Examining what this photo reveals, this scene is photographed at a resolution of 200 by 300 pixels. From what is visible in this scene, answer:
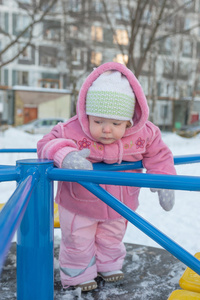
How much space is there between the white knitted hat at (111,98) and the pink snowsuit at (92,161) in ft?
0.12

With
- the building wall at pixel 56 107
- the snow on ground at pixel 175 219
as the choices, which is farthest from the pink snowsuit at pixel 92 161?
the building wall at pixel 56 107

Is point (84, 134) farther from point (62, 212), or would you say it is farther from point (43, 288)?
point (43, 288)

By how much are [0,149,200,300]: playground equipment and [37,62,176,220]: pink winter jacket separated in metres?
0.48

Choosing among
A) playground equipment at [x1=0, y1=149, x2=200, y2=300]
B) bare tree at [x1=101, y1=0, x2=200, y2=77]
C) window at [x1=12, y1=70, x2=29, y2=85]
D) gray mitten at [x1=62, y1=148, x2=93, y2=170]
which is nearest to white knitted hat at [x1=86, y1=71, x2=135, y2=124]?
gray mitten at [x1=62, y1=148, x2=93, y2=170]

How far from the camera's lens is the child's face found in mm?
1543

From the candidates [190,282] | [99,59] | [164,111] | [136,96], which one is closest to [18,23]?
[99,59]

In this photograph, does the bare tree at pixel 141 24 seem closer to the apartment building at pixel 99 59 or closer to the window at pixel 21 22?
the apartment building at pixel 99 59

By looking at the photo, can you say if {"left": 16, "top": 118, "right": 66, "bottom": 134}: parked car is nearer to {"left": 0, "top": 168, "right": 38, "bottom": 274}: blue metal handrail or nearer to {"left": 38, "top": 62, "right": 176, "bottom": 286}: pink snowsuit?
{"left": 38, "top": 62, "right": 176, "bottom": 286}: pink snowsuit

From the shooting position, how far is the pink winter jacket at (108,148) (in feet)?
5.32

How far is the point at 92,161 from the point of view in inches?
65.4

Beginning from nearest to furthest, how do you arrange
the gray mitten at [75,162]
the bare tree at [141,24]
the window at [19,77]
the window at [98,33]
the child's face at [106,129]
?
1. the gray mitten at [75,162]
2. the child's face at [106,129]
3. the bare tree at [141,24]
4. the window at [98,33]
5. the window at [19,77]

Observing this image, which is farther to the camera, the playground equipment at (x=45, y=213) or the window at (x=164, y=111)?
the window at (x=164, y=111)

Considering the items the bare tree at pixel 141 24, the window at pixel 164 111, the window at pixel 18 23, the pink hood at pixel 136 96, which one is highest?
the window at pixel 18 23

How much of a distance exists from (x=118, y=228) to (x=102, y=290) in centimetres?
32
